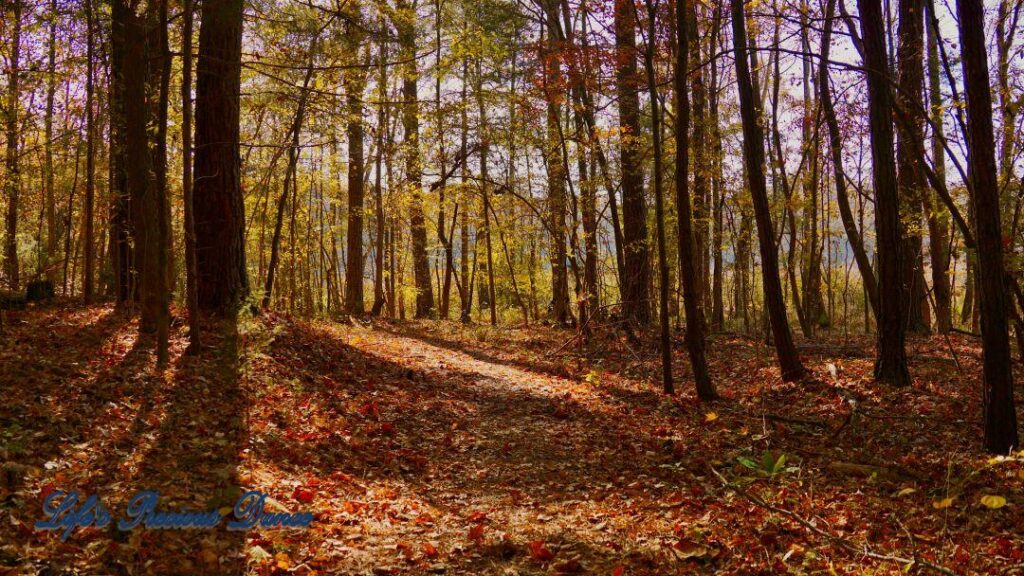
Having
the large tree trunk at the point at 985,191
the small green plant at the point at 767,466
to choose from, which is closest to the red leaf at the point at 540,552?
the small green plant at the point at 767,466

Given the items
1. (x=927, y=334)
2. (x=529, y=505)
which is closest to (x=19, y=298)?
(x=529, y=505)

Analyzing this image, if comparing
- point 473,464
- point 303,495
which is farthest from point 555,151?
point 303,495

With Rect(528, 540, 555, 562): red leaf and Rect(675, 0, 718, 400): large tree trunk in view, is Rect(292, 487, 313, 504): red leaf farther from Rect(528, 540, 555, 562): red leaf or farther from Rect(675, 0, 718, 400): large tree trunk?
Rect(675, 0, 718, 400): large tree trunk

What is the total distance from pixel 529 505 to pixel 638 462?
155cm

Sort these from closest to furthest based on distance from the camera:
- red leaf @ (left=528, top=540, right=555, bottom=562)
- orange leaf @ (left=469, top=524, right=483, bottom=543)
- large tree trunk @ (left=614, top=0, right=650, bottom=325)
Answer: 1. red leaf @ (left=528, top=540, right=555, bottom=562)
2. orange leaf @ (left=469, top=524, right=483, bottom=543)
3. large tree trunk @ (left=614, top=0, right=650, bottom=325)

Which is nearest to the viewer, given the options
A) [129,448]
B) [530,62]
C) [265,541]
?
[265,541]

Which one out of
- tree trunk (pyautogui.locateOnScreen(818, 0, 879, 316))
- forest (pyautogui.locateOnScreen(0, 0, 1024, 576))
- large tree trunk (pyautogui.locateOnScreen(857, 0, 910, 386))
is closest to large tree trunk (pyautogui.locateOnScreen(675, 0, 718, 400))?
forest (pyautogui.locateOnScreen(0, 0, 1024, 576))

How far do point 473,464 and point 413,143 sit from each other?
42.3ft

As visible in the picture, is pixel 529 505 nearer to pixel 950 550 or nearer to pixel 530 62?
pixel 950 550

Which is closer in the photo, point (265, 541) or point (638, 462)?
point (265, 541)

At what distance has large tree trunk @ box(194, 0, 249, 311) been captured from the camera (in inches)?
333

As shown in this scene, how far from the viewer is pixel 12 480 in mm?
3771

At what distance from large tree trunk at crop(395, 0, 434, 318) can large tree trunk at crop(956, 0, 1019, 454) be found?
290 inches

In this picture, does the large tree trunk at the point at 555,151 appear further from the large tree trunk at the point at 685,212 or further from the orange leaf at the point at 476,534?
the orange leaf at the point at 476,534
